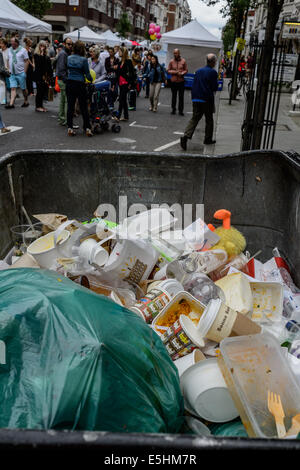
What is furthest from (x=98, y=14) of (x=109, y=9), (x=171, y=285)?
(x=171, y=285)

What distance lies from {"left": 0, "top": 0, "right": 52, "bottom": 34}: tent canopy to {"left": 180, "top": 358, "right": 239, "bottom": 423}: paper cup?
16.1 meters

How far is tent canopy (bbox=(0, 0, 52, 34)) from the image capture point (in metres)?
14.8

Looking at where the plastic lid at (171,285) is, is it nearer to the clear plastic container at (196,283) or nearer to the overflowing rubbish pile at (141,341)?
the overflowing rubbish pile at (141,341)

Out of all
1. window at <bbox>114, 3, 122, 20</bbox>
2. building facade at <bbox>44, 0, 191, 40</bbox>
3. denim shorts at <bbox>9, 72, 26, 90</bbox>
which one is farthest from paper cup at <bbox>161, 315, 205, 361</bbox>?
window at <bbox>114, 3, 122, 20</bbox>

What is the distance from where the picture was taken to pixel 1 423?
1164 millimetres

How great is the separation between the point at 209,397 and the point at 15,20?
1691 cm

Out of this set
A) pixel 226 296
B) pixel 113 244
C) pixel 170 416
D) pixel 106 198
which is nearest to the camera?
pixel 170 416

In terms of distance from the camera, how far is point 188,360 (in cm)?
188

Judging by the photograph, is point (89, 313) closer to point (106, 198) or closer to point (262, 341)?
point (262, 341)

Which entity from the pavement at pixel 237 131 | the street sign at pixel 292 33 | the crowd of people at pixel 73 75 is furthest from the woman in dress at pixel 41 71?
the street sign at pixel 292 33

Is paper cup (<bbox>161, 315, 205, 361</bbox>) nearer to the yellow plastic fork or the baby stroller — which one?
the yellow plastic fork

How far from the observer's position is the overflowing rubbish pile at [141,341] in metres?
1.23
